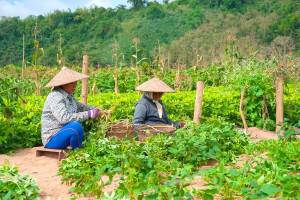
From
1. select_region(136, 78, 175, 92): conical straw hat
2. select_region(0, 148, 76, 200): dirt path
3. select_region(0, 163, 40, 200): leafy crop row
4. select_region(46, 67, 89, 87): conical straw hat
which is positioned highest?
select_region(46, 67, 89, 87): conical straw hat

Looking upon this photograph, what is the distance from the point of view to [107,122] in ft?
24.6

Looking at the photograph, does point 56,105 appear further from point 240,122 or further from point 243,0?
point 243,0

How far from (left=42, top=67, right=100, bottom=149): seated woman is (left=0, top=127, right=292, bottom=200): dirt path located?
0.27 meters

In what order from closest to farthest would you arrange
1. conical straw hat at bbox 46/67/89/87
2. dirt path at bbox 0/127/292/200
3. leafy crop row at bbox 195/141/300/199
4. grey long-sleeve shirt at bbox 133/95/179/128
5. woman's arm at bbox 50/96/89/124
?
1. leafy crop row at bbox 195/141/300/199
2. dirt path at bbox 0/127/292/200
3. woman's arm at bbox 50/96/89/124
4. conical straw hat at bbox 46/67/89/87
5. grey long-sleeve shirt at bbox 133/95/179/128

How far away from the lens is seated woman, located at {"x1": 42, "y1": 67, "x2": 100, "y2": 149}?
23.0 feet

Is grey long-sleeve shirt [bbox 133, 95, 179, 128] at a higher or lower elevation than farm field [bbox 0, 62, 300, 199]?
higher

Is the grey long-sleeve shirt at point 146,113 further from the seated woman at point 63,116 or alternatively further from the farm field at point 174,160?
the seated woman at point 63,116

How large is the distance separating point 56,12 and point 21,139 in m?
40.5

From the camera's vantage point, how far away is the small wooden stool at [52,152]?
6949 mm

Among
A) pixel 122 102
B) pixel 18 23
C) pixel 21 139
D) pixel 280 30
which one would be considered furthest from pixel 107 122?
pixel 18 23

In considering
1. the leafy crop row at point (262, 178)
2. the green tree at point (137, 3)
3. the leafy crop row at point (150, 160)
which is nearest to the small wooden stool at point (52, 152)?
the leafy crop row at point (150, 160)

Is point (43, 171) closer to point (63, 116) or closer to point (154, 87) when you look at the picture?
point (63, 116)

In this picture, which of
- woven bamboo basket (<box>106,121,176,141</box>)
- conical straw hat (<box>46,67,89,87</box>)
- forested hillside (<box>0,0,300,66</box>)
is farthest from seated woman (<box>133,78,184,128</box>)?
forested hillside (<box>0,0,300,66</box>)

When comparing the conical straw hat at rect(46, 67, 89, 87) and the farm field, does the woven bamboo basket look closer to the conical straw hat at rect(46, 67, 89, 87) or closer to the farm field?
the farm field
